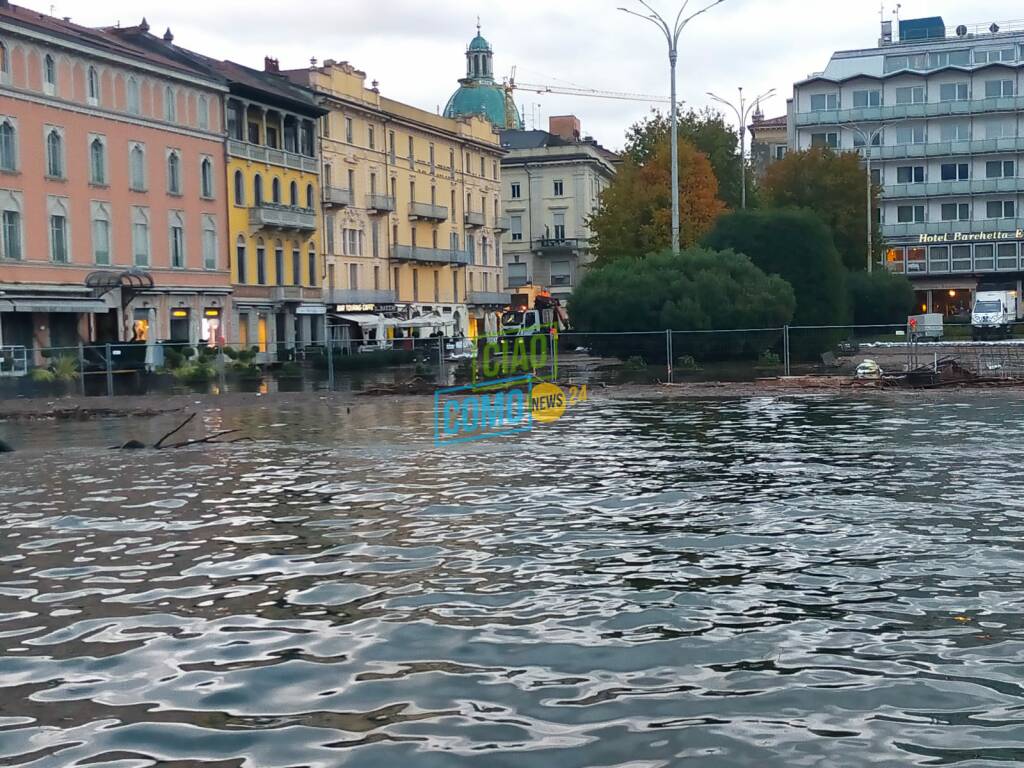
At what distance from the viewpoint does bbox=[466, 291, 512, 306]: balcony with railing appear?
100875 millimetres

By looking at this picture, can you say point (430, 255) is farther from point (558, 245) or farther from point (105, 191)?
point (105, 191)

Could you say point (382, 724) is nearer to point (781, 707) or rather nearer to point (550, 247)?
point (781, 707)

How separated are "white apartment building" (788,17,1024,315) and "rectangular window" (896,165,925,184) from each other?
8 centimetres

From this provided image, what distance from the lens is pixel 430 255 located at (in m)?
92.0

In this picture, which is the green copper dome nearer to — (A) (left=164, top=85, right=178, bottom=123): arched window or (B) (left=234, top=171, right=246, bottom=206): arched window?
(B) (left=234, top=171, right=246, bottom=206): arched window

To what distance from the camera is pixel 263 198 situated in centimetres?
7131

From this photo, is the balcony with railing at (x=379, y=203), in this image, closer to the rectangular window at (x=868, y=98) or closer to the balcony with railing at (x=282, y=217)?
the balcony with railing at (x=282, y=217)

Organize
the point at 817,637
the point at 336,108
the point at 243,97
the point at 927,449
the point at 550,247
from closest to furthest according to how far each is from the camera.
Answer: the point at 817,637 < the point at 927,449 < the point at 243,97 < the point at 336,108 < the point at 550,247

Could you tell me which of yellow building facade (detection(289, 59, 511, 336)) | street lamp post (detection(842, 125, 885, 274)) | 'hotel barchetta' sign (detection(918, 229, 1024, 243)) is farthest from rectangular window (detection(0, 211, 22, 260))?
'hotel barchetta' sign (detection(918, 229, 1024, 243))

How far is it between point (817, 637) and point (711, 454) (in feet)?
34.0

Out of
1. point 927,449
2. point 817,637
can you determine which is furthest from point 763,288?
point 817,637

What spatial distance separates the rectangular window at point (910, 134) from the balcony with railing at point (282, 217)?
168 feet

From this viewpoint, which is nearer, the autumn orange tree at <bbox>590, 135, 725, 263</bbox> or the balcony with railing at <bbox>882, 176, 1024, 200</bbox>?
the autumn orange tree at <bbox>590, 135, 725, 263</bbox>

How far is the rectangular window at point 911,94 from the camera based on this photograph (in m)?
104
